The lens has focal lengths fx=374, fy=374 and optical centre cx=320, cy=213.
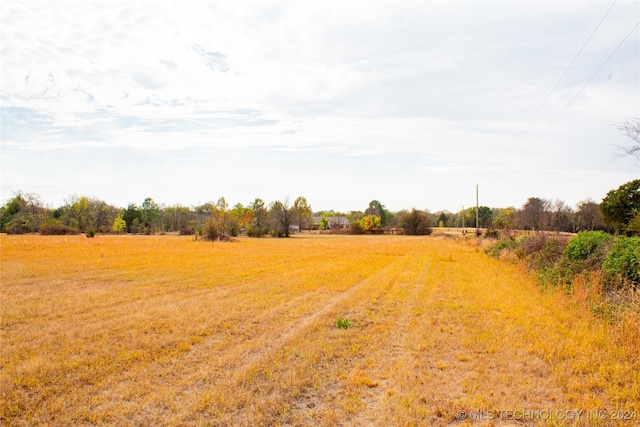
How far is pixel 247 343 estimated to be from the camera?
7.27 metres

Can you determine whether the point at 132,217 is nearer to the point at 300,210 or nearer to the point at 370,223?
the point at 300,210

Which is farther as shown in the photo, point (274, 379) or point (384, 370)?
point (384, 370)

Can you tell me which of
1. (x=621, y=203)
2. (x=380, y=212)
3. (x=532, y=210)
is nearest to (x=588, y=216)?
(x=532, y=210)

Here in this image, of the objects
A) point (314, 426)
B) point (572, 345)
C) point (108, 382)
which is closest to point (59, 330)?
point (108, 382)

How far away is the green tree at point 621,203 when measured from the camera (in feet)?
108

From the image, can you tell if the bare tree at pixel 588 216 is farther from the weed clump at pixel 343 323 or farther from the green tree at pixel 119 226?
the green tree at pixel 119 226

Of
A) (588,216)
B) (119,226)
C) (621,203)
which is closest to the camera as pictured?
(621,203)

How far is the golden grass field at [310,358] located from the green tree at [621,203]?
95.3ft

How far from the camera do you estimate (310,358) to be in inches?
256

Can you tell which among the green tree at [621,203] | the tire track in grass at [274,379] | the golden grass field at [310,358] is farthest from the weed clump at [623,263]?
the green tree at [621,203]

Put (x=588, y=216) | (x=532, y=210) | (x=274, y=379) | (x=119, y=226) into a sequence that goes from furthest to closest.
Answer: (x=119, y=226) → (x=532, y=210) → (x=588, y=216) → (x=274, y=379)

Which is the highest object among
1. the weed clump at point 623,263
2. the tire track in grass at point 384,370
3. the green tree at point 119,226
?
the green tree at point 119,226

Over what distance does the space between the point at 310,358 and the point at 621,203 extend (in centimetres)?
3862

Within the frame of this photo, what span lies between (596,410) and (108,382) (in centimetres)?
667
